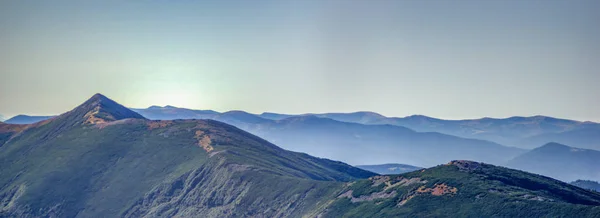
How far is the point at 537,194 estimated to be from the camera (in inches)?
7028

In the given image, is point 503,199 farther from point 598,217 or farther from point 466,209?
point 598,217

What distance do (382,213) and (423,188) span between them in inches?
661

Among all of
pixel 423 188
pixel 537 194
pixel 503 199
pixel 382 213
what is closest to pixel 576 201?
pixel 537 194

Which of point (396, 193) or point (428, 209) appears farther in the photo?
point (396, 193)

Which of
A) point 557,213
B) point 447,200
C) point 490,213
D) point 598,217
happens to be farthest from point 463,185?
point 598,217

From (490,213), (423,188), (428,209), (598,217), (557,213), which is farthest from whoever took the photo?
(423,188)

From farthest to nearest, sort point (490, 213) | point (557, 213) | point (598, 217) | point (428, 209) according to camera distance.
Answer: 1. point (428, 209)
2. point (490, 213)
3. point (557, 213)
4. point (598, 217)

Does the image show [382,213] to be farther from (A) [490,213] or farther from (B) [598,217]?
(B) [598,217]

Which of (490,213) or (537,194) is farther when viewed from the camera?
(537,194)

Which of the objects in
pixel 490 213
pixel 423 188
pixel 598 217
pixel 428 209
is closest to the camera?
pixel 598 217

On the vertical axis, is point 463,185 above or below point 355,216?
above

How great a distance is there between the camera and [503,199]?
16938cm

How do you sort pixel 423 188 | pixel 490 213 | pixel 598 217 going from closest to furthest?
pixel 598 217
pixel 490 213
pixel 423 188

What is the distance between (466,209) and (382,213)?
1039 inches
